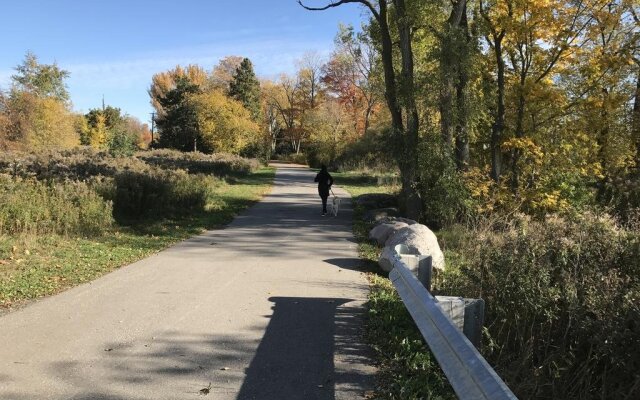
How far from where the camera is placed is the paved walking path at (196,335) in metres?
4.11

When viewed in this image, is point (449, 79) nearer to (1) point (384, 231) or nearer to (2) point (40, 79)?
(1) point (384, 231)

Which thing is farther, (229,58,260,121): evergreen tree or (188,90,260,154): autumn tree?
(229,58,260,121): evergreen tree

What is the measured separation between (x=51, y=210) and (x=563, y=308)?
1078cm

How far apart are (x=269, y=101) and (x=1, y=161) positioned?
222ft

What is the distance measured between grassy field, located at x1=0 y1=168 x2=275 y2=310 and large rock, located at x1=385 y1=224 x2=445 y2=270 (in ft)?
16.0

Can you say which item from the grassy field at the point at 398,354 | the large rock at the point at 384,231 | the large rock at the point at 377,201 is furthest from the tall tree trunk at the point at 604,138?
the grassy field at the point at 398,354

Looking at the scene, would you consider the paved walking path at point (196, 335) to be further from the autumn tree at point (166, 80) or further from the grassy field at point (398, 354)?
the autumn tree at point (166, 80)

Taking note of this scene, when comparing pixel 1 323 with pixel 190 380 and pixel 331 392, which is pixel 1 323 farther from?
pixel 331 392

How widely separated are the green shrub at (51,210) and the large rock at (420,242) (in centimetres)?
697

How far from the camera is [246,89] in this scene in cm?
6794

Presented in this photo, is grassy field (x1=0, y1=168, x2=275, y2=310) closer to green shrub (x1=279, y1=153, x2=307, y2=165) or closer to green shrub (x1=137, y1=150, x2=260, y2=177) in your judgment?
green shrub (x1=137, y1=150, x2=260, y2=177)

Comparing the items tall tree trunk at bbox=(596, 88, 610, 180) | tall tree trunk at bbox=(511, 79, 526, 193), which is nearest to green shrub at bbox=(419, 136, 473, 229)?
tall tree trunk at bbox=(511, 79, 526, 193)

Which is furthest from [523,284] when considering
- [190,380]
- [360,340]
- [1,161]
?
[1,161]

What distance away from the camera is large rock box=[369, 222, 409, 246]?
1105cm
